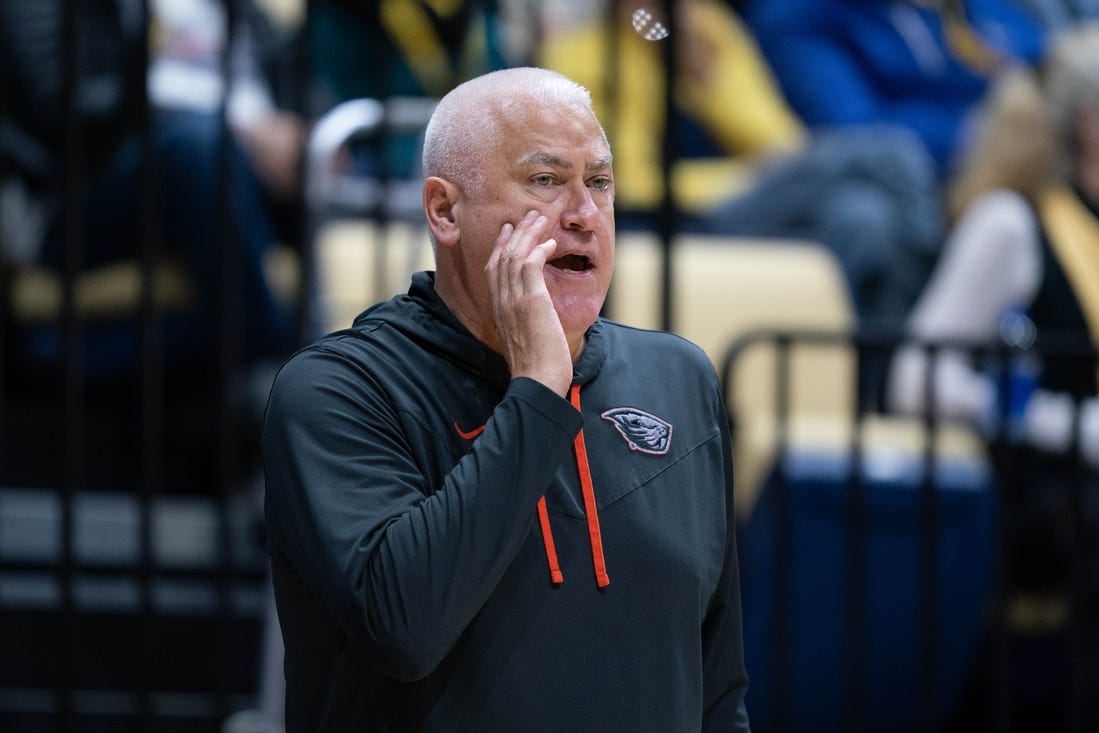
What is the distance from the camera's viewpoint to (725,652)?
5.95 feet

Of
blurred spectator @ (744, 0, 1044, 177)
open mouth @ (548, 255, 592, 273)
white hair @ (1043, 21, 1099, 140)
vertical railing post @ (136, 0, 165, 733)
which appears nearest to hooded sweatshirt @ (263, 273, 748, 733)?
open mouth @ (548, 255, 592, 273)

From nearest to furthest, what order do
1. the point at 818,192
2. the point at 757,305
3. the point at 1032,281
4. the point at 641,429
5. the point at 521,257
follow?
the point at 521,257 → the point at 641,429 → the point at 1032,281 → the point at 757,305 → the point at 818,192

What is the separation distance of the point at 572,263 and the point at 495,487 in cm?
28

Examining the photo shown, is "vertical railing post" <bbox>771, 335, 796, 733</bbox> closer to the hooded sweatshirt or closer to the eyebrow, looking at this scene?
the hooded sweatshirt

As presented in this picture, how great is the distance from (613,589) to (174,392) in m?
2.75

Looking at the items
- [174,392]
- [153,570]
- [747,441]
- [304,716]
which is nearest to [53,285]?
[174,392]

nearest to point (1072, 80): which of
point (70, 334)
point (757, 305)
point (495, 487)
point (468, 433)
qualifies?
point (757, 305)

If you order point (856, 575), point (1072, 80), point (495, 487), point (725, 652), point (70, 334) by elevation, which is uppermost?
point (1072, 80)

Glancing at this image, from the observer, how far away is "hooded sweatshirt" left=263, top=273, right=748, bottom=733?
1.47 m

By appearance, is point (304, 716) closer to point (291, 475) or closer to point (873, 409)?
point (291, 475)

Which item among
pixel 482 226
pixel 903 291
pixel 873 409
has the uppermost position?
pixel 482 226

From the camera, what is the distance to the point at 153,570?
358 cm

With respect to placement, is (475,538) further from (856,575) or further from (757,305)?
(757,305)

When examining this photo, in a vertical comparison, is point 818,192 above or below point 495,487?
above
